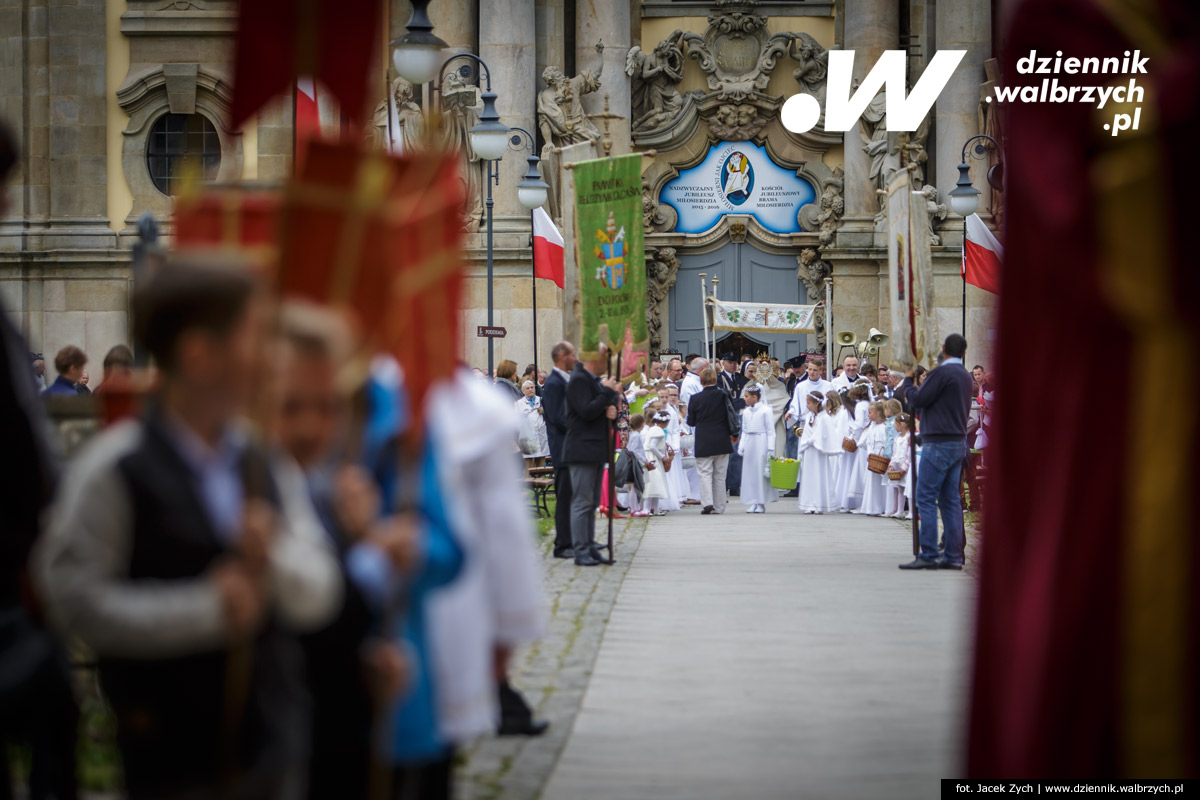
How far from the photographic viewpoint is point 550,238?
76.3 ft

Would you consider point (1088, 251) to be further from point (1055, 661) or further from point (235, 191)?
point (235, 191)

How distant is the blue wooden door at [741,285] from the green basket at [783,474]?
9989 mm

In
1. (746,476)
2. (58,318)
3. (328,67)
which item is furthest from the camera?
(58,318)

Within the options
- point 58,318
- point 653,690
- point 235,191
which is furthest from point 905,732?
point 58,318

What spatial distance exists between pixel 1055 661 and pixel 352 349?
1.78 metres

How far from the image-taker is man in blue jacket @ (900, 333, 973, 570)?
14.3 meters

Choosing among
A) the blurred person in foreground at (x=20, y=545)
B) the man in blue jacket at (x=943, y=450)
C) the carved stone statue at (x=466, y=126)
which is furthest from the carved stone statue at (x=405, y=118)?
the blurred person in foreground at (x=20, y=545)

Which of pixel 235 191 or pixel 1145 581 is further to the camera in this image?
pixel 235 191

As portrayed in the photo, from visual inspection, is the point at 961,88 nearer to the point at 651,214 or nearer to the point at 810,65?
the point at 810,65

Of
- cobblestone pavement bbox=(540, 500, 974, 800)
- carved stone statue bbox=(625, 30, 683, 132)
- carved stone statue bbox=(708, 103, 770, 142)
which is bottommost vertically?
cobblestone pavement bbox=(540, 500, 974, 800)

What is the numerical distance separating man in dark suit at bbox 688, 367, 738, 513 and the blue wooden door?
1197cm

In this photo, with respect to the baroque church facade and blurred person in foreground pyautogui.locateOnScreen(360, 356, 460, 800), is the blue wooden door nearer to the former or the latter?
the baroque church facade

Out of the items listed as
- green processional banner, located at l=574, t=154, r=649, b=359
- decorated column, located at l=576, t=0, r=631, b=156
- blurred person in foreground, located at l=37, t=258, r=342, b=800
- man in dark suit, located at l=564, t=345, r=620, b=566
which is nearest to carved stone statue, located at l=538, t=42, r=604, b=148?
decorated column, located at l=576, t=0, r=631, b=156

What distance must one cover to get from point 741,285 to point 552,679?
24650 millimetres
